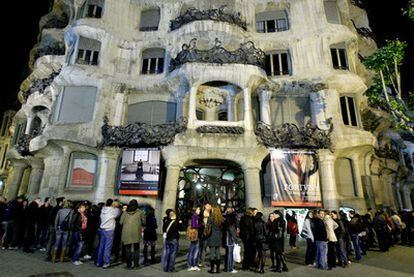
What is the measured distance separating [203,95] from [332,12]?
12952mm

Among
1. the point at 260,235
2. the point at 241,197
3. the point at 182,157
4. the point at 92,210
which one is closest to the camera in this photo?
the point at 260,235

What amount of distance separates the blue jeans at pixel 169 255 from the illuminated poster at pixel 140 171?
8497mm

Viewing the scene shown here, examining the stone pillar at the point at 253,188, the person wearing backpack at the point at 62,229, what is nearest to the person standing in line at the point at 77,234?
the person wearing backpack at the point at 62,229

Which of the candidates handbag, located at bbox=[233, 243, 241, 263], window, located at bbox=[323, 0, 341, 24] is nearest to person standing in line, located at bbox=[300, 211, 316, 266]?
handbag, located at bbox=[233, 243, 241, 263]

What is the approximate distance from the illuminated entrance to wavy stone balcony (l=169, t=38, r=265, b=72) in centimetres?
724

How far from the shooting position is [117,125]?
60.4 feet

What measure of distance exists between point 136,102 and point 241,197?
35.4 ft

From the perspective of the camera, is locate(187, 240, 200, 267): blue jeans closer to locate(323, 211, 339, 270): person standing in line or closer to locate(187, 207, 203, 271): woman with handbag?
locate(187, 207, 203, 271): woman with handbag

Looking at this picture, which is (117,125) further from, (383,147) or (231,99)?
(383,147)

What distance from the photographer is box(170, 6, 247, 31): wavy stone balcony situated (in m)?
19.2

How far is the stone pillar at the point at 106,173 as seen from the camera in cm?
1653

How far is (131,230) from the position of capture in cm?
787

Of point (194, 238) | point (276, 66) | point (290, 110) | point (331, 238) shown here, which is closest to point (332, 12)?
point (276, 66)

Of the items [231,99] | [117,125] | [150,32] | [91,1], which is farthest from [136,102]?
[91,1]
